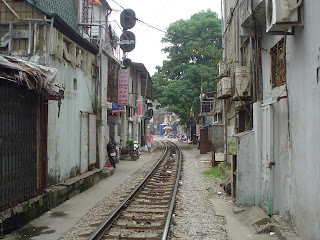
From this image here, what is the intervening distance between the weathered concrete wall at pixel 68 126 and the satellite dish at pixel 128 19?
2.91m

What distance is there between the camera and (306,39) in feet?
17.3

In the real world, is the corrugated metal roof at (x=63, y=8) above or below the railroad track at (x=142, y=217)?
above

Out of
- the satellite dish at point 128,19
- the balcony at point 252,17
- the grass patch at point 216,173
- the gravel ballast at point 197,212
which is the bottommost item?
the gravel ballast at point 197,212

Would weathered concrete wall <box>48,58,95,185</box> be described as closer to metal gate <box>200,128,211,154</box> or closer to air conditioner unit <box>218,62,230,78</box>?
air conditioner unit <box>218,62,230,78</box>

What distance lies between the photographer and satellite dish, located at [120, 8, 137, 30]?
13.8 metres

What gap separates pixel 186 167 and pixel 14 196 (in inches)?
451

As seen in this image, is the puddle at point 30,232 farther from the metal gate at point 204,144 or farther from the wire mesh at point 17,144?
the metal gate at point 204,144

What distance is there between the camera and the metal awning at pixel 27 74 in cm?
602

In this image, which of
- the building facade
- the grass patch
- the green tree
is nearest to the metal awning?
the building facade

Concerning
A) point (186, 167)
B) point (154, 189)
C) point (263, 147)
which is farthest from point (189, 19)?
point (263, 147)

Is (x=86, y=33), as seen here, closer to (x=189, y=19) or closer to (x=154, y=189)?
(x=154, y=189)

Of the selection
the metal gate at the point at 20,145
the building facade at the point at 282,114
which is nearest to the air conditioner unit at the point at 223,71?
the building facade at the point at 282,114

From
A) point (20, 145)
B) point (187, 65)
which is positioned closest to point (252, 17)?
point (20, 145)

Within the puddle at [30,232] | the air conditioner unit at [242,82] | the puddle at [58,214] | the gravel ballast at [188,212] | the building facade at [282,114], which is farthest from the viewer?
the air conditioner unit at [242,82]
